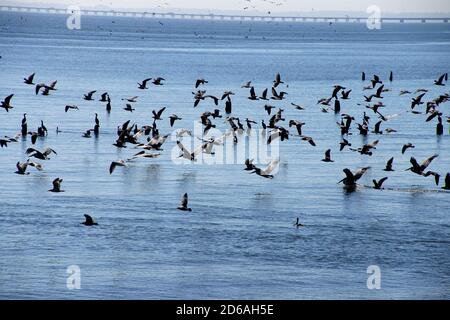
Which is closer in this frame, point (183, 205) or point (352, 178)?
point (183, 205)

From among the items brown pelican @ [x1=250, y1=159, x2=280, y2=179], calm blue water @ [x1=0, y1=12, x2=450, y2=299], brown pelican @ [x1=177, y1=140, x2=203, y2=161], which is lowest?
calm blue water @ [x1=0, y1=12, x2=450, y2=299]

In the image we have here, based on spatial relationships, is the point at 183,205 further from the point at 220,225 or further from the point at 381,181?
the point at 381,181

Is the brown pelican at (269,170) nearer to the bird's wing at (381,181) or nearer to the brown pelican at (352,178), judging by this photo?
the brown pelican at (352,178)

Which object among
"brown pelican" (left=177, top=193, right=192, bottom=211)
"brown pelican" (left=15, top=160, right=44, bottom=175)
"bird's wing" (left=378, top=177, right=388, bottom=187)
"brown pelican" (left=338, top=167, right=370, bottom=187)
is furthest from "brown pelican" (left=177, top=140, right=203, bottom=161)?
"brown pelican" (left=177, top=193, right=192, bottom=211)

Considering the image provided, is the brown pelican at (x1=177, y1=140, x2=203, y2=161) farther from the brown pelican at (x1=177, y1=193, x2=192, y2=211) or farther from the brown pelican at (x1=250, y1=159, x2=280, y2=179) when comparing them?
the brown pelican at (x1=177, y1=193, x2=192, y2=211)

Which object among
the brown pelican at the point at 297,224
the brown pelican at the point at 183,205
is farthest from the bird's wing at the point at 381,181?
the brown pelican at the point at 183,205

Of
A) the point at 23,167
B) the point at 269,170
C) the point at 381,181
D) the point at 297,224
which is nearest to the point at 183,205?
the point at 297,224

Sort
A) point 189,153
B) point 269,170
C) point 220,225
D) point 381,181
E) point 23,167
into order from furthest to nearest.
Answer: point 189,153, point 269,170, point 23,167, point 381,181, point 220,225

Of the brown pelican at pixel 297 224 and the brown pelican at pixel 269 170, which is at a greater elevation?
the brown pelican at pixel 269 170

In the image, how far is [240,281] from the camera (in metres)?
33.3

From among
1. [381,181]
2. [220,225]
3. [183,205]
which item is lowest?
[220,225]

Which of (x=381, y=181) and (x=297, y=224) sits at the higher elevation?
(x=381, y=181)

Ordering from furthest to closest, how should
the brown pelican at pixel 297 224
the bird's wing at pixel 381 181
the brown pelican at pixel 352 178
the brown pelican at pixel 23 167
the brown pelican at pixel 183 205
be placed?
the brown pelican at pixel 23 167 → the brown pelican at pixel 352 178 → the bird's wing at pixel 381 181 → the brown pelican at pixel 183 205 → the brown pelican at pixel 297 224

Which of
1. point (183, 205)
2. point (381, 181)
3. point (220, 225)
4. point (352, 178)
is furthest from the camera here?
point (352, 178)
